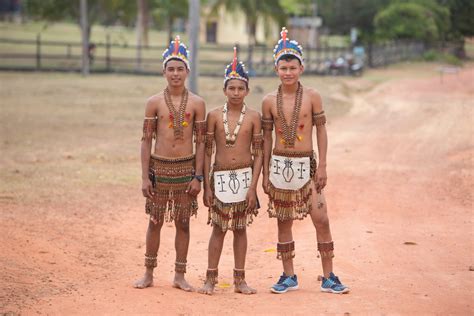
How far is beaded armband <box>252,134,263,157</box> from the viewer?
6938mm

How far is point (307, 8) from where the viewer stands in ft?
210

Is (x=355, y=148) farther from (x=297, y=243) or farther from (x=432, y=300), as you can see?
(x=432, y=300)

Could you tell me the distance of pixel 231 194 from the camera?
22.7ft

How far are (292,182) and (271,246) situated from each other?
2286 mm

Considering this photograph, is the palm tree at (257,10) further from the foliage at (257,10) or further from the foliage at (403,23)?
the foliage at (403,23)

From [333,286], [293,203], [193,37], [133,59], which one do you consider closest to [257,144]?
[293,203]

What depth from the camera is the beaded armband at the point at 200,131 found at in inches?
274

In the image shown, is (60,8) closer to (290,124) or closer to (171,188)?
(171,188)

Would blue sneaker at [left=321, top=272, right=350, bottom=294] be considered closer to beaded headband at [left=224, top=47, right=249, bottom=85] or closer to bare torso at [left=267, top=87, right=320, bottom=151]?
bare torso at [left=267, top=87, right=320, bottom=151]

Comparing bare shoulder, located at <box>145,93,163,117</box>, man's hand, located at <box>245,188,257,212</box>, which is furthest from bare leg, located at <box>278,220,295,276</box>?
bare shoulder, located at <box>145,93,163,117</box>

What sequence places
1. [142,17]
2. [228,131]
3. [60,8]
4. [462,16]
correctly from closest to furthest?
[228,131]
[462,16]
[60,8]
[142,17]

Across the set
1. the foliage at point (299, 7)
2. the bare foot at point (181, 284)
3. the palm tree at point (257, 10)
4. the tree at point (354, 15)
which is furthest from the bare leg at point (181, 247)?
the foliage at point (299, 7)

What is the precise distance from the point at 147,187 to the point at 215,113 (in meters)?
0.82

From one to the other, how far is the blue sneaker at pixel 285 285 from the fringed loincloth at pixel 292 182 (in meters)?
0.49
